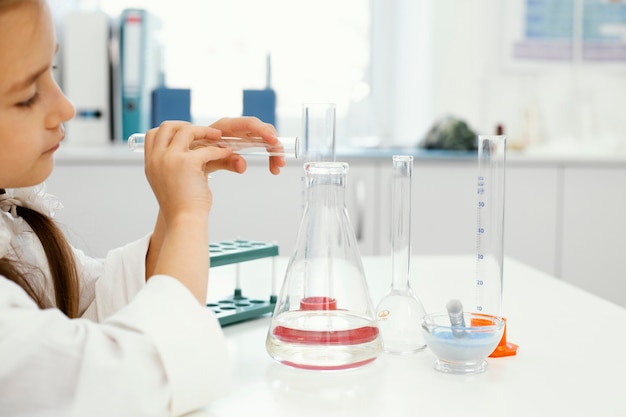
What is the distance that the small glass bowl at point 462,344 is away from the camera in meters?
0.72

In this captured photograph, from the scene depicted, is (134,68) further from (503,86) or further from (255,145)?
(255,145)

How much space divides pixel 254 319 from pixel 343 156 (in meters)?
1.33

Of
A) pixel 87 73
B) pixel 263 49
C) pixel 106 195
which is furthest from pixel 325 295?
pixel 263 49

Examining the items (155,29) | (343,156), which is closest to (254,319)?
(343,156)

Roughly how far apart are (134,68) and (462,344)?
188cm

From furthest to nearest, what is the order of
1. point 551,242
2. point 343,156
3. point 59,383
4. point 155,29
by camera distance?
point 155,29 → point 551,242 → point 343,156 → point 59,383

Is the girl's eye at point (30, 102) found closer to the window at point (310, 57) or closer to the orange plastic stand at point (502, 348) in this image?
the orange plastic stand at point (502, 348)

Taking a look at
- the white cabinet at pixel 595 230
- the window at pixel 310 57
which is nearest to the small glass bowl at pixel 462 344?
the white cabinet at pixel 595 230

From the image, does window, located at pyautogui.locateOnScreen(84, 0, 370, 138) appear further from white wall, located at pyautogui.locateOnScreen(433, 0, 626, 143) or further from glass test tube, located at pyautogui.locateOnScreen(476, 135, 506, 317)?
glass test tube, located at pyautogui.locateOnScreen(476, 135, 506, 317)

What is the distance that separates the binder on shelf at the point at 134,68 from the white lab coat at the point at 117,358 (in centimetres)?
182

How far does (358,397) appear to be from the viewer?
66 centimetres

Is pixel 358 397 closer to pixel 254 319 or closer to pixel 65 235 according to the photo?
pixel 254 319

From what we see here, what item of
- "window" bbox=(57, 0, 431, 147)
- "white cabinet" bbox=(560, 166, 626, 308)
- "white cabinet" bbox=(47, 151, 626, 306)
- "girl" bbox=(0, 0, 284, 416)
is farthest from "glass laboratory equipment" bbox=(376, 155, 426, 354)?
"window" bbox=(57, 0, 431, 147)

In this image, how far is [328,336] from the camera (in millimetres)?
717
